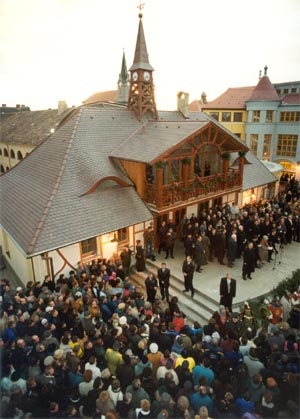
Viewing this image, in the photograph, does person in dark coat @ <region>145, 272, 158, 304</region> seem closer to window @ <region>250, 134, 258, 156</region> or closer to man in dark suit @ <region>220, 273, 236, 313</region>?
man in dark suit @ <region>220, 273, 236, 313</region>

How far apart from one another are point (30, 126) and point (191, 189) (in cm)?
2411

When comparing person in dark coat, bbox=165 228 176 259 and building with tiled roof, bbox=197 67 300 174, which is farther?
building with tiled roof, bbox=197 67 300 174

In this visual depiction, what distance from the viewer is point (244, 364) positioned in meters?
6.70

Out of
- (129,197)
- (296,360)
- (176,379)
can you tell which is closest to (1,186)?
(129,197)

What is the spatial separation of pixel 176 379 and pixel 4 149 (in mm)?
34772

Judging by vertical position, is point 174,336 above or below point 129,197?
below

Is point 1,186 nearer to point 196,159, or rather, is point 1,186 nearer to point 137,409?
point 196,159

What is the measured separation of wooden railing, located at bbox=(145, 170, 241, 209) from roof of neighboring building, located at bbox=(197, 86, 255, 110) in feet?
63.9

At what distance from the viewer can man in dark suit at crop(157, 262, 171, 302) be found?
11.1 meters

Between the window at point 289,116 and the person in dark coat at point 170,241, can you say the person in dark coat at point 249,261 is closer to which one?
the person in dark coat at point 170,241

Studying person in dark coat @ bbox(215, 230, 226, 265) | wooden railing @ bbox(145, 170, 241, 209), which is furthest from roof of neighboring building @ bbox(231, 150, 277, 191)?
A: person in dark coat @ bbox(215, 230, 226, 265)

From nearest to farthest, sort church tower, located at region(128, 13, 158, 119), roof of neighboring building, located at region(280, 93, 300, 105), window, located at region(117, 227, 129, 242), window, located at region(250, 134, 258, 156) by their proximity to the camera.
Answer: window, located at region(117, 227, 129, 242), church tower, located at region(128, 13, 158, 119), roof of neighboring building, located at region(280, 93, 300, 105), window, located at region(250, 134, 258, 156)

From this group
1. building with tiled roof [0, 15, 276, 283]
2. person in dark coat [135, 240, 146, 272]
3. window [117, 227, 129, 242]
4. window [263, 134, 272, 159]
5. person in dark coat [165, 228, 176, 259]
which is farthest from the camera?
window [263, 134, 272, 159]

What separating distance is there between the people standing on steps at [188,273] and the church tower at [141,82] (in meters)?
10.7
